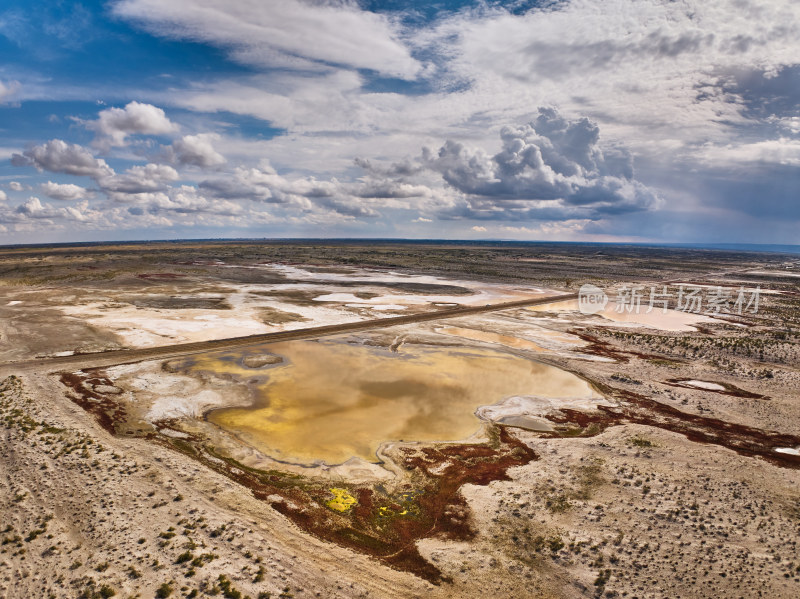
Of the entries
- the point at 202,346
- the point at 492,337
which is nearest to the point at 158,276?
the point at 202,346

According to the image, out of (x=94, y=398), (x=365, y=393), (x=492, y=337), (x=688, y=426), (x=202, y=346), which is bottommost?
(x=94, y=398)

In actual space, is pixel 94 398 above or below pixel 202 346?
below

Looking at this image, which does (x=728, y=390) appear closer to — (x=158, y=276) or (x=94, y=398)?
(x=94, y=398)

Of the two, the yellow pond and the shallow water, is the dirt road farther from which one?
the shallow water

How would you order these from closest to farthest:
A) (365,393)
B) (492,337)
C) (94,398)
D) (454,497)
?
(454,497), (94,398), (365,393), (492,337)

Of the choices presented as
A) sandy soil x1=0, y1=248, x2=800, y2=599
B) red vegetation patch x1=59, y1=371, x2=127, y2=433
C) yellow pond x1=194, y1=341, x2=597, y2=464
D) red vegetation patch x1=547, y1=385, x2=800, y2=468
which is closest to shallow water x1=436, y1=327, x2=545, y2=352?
yellow pond x1=194, y1=341, x2=597, y2=464

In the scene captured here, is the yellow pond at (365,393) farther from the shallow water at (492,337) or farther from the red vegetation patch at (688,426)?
the shallow water at (492,337)

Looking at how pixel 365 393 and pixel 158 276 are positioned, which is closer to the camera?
pixel 365 393

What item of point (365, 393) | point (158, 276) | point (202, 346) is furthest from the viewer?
point (158, 276)

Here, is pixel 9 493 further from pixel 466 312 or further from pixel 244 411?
pixel 466 312
